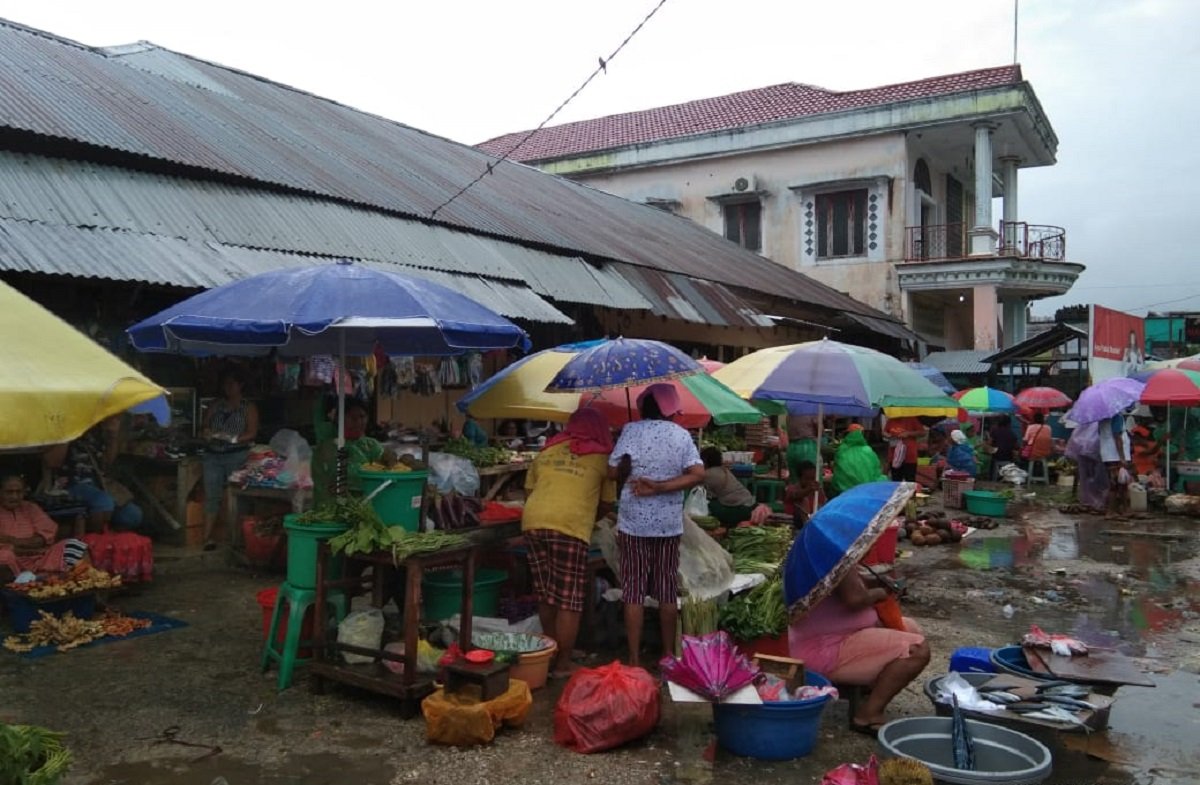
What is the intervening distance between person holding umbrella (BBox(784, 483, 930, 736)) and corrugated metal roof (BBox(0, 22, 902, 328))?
Answer: 5.76m

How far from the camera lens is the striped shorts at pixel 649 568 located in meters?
5.76

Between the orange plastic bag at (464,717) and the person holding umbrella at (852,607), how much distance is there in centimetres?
160

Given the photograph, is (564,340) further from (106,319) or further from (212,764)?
(212,764)

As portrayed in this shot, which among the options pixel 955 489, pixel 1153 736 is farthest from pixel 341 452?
pixel 955 489

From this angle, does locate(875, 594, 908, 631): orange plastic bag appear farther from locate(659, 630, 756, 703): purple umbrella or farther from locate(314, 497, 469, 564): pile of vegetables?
locate(314, 497, 469, 564): pile of vegetables

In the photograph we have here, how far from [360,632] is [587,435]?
179cm

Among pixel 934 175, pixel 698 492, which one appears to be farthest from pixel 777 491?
pixel 934 175

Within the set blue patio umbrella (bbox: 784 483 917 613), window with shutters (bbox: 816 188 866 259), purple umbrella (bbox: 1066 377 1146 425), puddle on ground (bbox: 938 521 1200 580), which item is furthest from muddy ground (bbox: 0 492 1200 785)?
window with shutters (bbox: 816 188 866 259)

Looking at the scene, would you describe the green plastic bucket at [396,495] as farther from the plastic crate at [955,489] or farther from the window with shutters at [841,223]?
the window with shutters at [841,223]

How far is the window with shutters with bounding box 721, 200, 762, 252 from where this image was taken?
26.7 meters

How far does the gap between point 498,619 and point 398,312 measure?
84.0 inches

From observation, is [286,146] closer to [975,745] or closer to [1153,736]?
[975,745]

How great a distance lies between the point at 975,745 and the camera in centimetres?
424

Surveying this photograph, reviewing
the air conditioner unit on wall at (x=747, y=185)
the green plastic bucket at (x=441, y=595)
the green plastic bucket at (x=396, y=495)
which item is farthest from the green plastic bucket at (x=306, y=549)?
the air conditioner unit on wall at (x=747, y=185)
